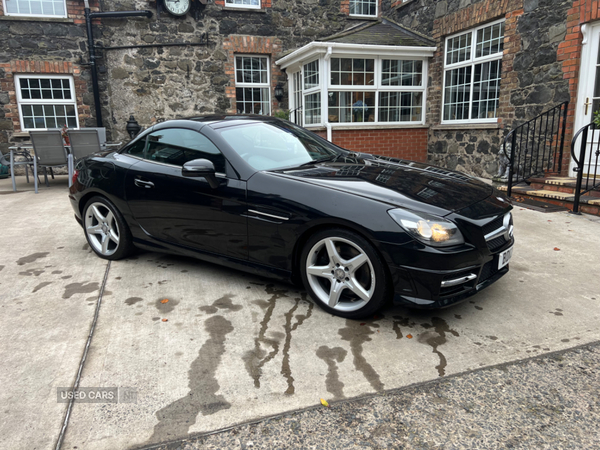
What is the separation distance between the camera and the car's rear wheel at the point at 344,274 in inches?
108

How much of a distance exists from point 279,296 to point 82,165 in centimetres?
254

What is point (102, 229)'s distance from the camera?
14.1ft

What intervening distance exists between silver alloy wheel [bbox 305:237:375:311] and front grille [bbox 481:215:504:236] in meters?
0.76

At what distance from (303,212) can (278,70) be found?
32.5 feet

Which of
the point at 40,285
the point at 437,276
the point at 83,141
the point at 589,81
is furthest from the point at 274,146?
the point at 83,141

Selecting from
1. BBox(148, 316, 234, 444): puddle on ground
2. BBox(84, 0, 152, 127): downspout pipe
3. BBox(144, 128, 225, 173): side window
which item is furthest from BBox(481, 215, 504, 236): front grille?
BBox(84, 0, 152, 127): downspout pipe

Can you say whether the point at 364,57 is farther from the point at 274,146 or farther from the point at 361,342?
the point at 361,342

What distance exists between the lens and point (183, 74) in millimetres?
11312

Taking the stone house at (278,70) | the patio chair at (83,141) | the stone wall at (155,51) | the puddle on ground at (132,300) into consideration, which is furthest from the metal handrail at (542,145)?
the patio chair at (83,141)

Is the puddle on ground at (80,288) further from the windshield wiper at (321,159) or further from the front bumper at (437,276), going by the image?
the front bumper at (437,276)

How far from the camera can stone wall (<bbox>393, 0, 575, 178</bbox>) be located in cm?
745

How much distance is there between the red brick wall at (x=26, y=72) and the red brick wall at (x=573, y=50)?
34.2 feet

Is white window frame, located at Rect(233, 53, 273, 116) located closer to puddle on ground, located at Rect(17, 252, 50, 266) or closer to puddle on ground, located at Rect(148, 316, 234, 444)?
puddle on ground, located at Rect(17, 252, 50, 266)

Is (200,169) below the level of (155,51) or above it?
below
